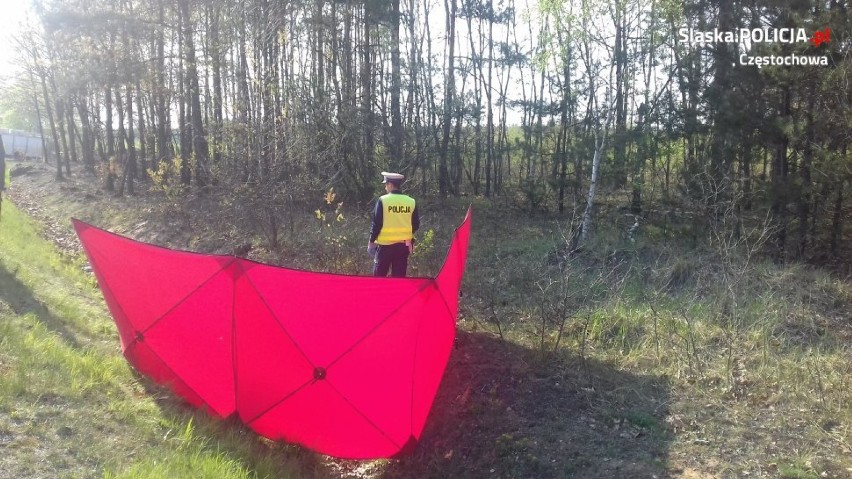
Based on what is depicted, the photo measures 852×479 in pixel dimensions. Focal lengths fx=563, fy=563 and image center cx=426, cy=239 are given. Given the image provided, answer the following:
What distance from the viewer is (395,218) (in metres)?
6.68

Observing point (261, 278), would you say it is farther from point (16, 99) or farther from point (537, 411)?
point (16, 99)

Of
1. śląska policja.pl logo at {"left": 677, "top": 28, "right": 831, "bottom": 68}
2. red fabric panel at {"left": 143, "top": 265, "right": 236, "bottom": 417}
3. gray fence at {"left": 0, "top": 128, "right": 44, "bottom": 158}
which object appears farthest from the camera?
gray fence at {"left": 0, "top": 128, "right": 44, "bottom": 158}

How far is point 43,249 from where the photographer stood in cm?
1027

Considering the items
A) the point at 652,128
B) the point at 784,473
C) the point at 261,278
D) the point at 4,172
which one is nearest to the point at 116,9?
the point at 4,172

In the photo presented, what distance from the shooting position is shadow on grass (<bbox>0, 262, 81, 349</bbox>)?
19.5 feet

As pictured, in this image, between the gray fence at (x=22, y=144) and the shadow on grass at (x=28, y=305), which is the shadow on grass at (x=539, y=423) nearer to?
the shadow on grass at (x=28, y=305)

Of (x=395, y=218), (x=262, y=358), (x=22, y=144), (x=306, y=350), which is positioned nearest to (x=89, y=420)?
(x=262, y=358)

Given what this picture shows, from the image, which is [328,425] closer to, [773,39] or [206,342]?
[206,342]

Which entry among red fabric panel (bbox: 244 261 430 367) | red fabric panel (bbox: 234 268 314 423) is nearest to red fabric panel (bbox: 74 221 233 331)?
red fabric panel (bbox: 234 268 314 423)

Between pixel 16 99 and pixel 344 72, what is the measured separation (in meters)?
34.0

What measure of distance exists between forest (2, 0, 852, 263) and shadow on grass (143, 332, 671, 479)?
4.26 m

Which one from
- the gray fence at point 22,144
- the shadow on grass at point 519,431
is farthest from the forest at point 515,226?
the gray fence at point 22,144

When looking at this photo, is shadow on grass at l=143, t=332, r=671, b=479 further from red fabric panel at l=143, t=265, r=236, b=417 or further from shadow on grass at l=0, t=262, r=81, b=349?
shadow on grass at l=0, t=262, r=81, b=349

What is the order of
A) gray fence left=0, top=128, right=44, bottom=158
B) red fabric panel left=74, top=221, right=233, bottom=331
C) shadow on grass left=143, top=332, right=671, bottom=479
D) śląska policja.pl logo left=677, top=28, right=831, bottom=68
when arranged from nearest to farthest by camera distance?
shadow on grass left=143, top=332, right=671, bottom=479, red fabric panel left=74, top=221, right=233, bottom=331, śląska policja.pl logo left=677, top=28, right=831, bottom=68, gray fence left=0, top=128, right=44, bottom=158
